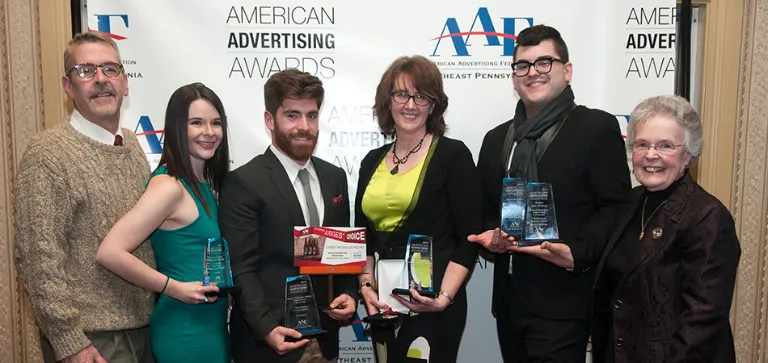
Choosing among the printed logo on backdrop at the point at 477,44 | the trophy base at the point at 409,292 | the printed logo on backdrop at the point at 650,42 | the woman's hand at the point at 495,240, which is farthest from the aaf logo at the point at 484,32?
the trophy base at the point at 409,292

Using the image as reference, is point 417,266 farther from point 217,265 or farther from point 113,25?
point 113,25

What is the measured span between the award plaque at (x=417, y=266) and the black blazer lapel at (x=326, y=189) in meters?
0.36

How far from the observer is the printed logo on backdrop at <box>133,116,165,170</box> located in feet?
10.9

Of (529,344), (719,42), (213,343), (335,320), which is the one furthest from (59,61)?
(719,42)

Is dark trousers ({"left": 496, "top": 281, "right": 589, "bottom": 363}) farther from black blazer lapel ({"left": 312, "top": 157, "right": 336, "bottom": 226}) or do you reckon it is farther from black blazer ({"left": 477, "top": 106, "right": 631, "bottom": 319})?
black blazer lapel ({"left": 312, "top": 157, "right": 336, "bottom": 226})

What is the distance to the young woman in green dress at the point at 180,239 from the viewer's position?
206 centimetres

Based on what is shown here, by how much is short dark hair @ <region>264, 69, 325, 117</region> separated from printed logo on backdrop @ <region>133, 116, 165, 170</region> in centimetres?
134

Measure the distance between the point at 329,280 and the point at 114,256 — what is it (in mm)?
861

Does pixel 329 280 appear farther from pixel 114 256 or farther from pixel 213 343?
pixel 114 256

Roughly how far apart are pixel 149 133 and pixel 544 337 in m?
2.57

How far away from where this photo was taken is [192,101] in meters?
2.21

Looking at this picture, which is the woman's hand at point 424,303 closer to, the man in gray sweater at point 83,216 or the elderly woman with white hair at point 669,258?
the elderly woman with white hair at point 669,258

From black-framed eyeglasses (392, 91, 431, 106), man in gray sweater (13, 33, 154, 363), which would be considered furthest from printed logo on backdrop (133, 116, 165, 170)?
black-framed eyeglasses (392, 91, 431, 106)

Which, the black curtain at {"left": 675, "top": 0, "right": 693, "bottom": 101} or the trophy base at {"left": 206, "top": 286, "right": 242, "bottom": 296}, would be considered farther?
the black curtain at {"left": 675, "top": 0, "right": 693, "bottom": 101}
